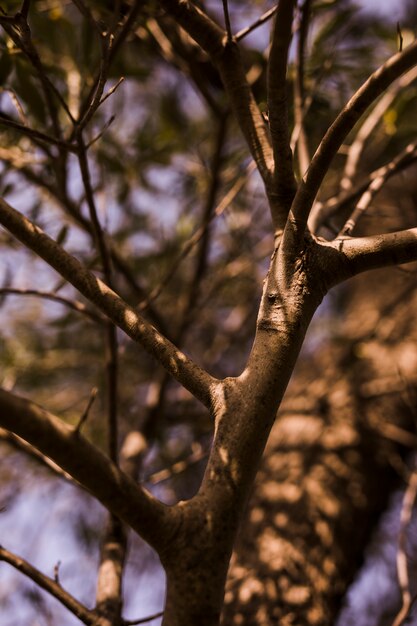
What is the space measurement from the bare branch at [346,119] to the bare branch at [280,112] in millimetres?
122

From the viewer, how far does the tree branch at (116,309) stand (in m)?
0.73

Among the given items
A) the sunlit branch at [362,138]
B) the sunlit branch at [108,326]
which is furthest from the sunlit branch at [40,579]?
the sunlit branch at [362,138]

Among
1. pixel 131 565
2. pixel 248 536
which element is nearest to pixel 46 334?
pixel 131 565

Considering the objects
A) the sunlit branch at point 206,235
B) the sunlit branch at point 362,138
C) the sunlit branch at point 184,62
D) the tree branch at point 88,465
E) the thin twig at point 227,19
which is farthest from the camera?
the sunlit branch at point 206,235

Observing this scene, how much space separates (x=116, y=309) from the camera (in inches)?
30.3

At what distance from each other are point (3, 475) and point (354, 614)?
1562 millimetres

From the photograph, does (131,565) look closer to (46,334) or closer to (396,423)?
(46,334)

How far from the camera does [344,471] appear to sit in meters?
1.74

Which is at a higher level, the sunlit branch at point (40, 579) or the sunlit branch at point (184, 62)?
the sunlit branch at point (184, 62)

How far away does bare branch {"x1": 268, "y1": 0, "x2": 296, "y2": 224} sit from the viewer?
766 millimetres

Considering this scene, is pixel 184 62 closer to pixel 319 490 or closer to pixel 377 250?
pixel 377 250

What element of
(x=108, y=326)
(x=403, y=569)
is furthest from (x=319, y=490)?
(x=108, y=326)

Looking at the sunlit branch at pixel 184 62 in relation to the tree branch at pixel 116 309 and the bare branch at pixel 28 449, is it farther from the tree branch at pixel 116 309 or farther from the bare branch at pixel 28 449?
the bare branch at pixel 28 449

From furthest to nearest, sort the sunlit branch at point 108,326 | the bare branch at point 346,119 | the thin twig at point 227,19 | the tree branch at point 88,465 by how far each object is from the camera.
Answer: the sunlit branch at point 108,326 < the thin twig at point 227,19 < the bare branch at point 346,119 < the tree branch at point 88,465
